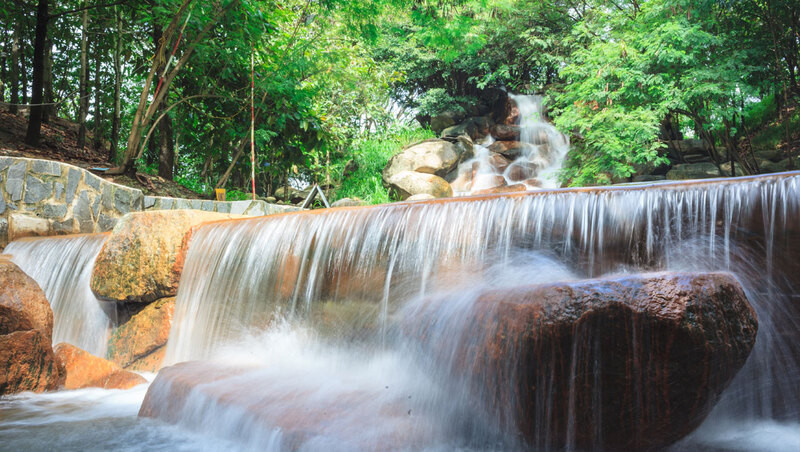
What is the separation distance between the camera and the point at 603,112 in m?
10.7

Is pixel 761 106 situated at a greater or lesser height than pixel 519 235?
greater

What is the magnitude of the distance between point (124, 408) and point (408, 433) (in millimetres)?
2354

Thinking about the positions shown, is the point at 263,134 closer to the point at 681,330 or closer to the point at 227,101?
the point at 227,101

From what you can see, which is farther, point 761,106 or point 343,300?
point 761,106

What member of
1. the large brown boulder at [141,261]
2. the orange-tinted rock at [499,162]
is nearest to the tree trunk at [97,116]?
the large brown boulder at [141,261]

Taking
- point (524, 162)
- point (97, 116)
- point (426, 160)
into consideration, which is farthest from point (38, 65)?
point (524, 162)

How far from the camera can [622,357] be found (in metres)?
2.09

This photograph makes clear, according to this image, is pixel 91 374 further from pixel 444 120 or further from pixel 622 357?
pixel 444 120

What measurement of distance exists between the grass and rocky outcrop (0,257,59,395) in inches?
467

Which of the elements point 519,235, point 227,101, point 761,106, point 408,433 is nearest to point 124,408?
point 408,433

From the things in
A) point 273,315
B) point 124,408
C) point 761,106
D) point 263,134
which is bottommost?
point 124,408

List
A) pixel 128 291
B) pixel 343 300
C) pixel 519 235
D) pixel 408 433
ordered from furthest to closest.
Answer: pixel 128 291 → pixel 343 300 → pixel 519 235 → pixel 408 433

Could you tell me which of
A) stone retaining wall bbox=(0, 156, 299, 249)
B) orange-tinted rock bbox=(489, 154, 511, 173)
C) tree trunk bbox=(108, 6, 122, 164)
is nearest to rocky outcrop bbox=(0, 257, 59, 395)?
stone retaining wall bbox=(0, 156, 299, 249)

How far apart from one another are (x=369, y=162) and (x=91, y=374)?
44.7ft
